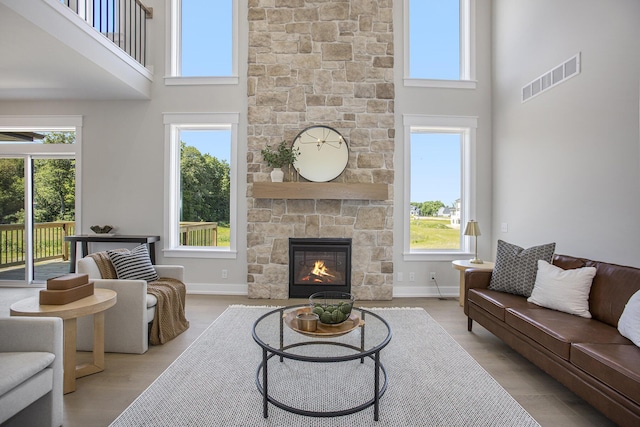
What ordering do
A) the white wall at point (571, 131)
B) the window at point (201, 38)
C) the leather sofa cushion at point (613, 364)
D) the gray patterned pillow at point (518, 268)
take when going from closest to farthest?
the leather sofa cushion at point (613, 364), the white wall at point (571, 131), the gray patterned pillow at point (518, 268), the window at point (201, 38)

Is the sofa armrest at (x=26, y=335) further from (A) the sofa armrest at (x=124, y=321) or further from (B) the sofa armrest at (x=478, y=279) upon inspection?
(B) the sofa armrest at (x=478, y=279)

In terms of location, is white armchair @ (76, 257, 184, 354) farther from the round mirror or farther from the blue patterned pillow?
the round mirror

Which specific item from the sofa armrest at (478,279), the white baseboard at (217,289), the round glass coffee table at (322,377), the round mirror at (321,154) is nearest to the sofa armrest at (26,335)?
the round glass coffee table at (322,377)

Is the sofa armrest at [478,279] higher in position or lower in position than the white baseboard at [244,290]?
higher

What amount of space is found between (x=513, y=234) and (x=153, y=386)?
4133 millimetres

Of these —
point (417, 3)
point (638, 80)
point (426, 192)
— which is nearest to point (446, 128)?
point (426, 192)

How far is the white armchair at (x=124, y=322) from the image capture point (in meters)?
2.74

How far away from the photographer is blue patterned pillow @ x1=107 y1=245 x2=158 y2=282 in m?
3.11

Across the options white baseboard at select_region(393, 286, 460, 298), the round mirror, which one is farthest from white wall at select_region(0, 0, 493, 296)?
the round mirror

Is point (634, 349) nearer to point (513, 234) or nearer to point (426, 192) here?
point (513, 234)

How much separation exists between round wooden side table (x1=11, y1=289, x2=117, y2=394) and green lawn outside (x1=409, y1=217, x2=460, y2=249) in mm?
3717

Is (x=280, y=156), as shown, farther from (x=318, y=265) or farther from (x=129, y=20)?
(x=129, y=20)

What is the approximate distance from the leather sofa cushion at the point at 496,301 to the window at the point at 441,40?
9.83ft

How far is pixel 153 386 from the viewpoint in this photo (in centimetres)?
221
